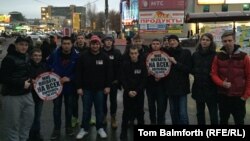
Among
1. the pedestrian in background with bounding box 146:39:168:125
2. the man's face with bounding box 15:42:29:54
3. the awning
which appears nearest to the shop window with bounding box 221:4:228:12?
the awning

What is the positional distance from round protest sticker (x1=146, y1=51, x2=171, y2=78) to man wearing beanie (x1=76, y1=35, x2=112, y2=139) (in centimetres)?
83

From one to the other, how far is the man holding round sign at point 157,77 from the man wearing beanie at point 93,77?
859 millimetres

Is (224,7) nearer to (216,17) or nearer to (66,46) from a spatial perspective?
(216,17)

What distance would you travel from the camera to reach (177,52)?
8.51m

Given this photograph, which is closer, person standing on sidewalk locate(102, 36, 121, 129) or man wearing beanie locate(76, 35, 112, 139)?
man wearing beanie locate(76, 35, 112, 139)

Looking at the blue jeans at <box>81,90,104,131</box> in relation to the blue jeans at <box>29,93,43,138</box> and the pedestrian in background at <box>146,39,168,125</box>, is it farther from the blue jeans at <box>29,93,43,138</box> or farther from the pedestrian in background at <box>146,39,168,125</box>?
the pedestrian in background at <box>146,39,168,125</box>

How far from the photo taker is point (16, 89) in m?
7.45

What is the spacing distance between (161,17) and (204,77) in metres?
8.94

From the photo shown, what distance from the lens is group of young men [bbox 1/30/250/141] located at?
7.50m

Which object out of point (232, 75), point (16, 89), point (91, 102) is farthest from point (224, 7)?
point (16, 89)

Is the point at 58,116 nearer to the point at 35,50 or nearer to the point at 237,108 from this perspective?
the point at 35,50

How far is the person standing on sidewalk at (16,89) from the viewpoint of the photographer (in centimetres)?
736

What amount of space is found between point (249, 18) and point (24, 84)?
36.3 feet

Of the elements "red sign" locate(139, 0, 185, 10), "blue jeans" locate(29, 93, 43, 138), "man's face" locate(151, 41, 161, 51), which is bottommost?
"blue jeans" locate(29, 93, 43, 138)
